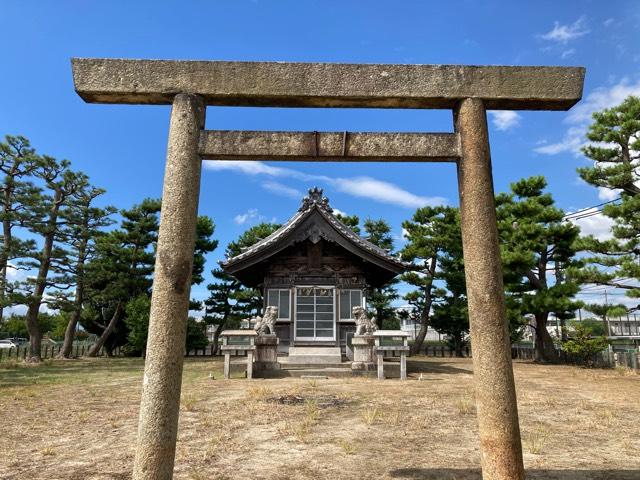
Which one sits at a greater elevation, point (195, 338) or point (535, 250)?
point (535, 250)

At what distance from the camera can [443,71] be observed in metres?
4.59

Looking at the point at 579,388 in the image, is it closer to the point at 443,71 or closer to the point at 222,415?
the point at 222,415

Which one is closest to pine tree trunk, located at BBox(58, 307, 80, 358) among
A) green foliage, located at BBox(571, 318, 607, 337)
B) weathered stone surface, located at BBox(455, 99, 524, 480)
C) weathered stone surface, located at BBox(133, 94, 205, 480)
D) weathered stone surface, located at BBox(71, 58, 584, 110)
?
weathered stone surface, located at BBox(71, 58, 584, 110)

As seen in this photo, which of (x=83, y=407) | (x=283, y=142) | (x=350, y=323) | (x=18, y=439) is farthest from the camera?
(x=350, y=323)

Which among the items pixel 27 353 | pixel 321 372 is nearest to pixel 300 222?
pixel 321 372

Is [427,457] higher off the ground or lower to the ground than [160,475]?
lower

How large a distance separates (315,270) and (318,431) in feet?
35.2

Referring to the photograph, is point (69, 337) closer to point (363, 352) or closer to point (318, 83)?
point (363, 352)

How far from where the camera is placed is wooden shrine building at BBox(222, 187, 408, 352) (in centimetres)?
1667

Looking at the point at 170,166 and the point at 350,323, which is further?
the point at 350,323

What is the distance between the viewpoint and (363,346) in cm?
1477

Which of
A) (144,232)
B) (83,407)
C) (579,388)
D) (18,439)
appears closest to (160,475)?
(18,439)

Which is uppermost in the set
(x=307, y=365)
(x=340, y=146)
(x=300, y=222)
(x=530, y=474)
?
(x=300, y=222)

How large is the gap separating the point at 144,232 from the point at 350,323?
16366mm
